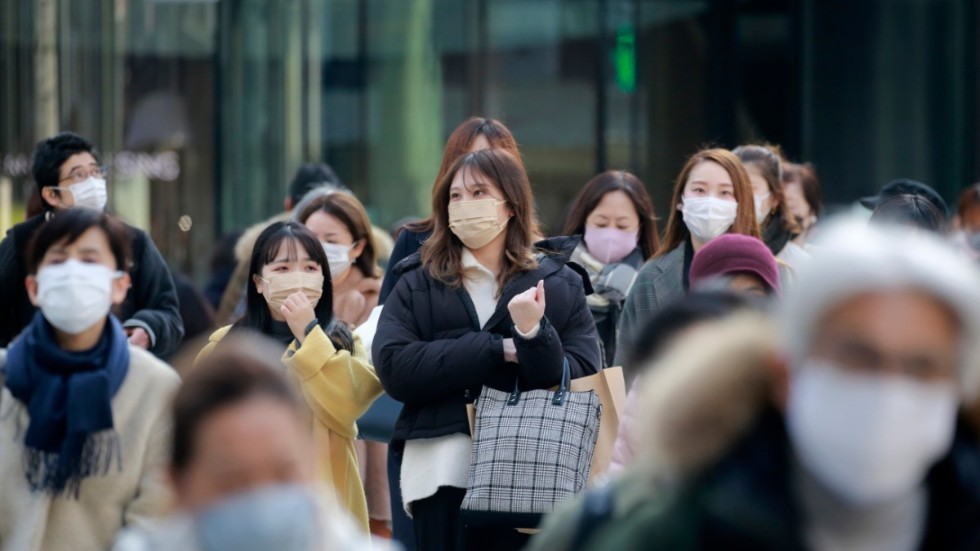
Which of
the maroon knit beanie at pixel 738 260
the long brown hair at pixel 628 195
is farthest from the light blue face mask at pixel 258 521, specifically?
the long brown hair at pixel 628 195

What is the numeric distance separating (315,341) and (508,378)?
0.69 m

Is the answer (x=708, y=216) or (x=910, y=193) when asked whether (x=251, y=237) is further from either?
(x=910, y=193)

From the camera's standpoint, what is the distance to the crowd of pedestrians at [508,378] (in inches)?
97.7

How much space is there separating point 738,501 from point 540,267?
3.93m

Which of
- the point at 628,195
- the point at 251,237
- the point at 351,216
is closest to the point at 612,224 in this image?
the point at 628,195

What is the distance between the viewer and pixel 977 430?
8.69 ft

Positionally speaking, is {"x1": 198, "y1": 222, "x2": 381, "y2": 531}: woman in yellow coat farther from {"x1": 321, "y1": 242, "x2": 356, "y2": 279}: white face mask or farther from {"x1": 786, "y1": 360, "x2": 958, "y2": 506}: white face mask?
{"x1": 786, "y1": 360, "x2": 958, "y2": 506}: white face mask

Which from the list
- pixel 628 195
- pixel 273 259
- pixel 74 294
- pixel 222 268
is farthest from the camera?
pixel 222 268

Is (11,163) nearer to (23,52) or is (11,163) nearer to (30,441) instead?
(23,52)

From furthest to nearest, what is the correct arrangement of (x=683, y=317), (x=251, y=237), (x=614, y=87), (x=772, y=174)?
(x=614, y=87), (x=251, y=237), (x=772, y=174), (x=683, y=317)

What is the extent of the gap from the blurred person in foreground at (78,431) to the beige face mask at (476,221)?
204 cm

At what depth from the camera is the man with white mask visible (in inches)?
267

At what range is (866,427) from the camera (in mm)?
2447

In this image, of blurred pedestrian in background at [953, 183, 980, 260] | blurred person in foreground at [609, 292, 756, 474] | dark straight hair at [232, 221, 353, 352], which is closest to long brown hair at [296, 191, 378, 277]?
dark straight hair at [232, 221, 353, 352]
